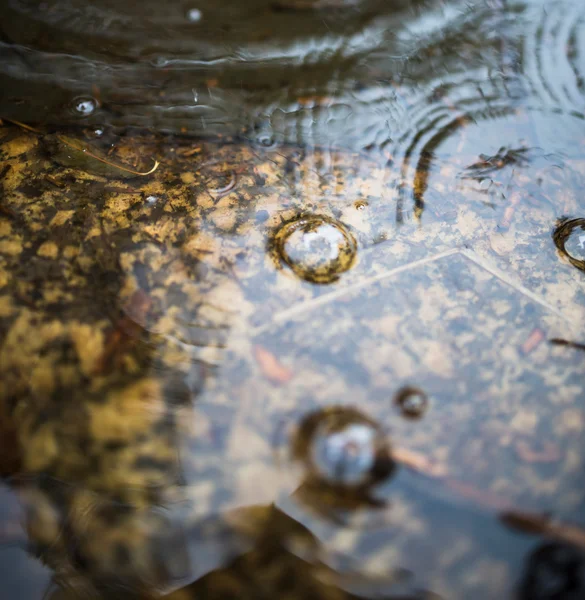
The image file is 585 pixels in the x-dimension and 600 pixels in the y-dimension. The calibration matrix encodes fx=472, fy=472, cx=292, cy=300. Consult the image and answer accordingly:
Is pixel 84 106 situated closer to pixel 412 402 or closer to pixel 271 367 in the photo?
pixel 271 367

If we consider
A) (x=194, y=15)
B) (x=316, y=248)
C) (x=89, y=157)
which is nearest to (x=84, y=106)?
(x=89, y=157)

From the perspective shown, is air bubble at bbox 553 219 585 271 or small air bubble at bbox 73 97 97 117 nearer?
air bubble at bbox 553 219 585 271

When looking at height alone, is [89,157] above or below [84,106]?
below

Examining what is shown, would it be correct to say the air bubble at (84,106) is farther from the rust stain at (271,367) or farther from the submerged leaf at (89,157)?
the rust stain at (271,367)

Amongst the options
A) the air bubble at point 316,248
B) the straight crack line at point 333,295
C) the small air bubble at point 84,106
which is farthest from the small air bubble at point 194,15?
the straight crack line at point 333,295

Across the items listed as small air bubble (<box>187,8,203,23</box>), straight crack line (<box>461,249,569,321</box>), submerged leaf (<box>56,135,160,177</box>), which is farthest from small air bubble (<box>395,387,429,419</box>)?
small air bubble (<box>187,8,203,23</box>)

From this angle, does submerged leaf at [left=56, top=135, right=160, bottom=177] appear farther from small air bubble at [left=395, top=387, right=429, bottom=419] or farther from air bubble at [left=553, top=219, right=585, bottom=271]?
air bubble at [left=553, top=219, right=585, bottom=271]

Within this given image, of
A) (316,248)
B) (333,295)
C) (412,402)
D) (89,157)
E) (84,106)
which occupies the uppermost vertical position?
(84,106)
